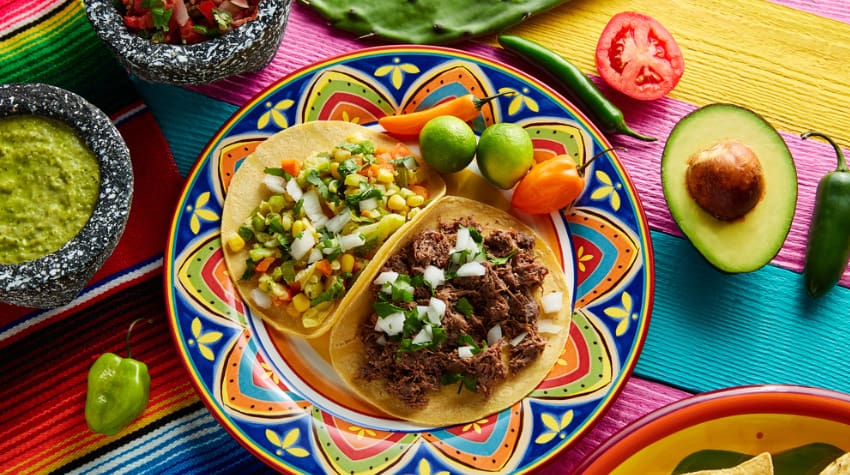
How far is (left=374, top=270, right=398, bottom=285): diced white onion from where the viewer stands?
3.30 metres

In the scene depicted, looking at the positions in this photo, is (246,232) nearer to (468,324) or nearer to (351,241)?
(351,241)

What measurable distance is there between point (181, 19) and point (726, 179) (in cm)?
248

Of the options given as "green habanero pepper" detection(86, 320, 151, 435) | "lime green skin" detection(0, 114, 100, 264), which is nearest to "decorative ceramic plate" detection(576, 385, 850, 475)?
"green habanero pepper" detection(86, 320, 151, 435)

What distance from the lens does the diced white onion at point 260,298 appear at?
130 inches

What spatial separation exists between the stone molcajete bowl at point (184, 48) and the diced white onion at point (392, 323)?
1319 millimetres

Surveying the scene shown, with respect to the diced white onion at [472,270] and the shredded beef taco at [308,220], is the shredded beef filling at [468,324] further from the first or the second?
the shredded beef taco at [308,220]

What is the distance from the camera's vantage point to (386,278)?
10.8 feet

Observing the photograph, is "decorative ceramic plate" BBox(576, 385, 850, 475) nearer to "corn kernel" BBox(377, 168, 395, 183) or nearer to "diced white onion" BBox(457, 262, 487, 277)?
"diced white onion" BBox(457, 262, 487, 277)

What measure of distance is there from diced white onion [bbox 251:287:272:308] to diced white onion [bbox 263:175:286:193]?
18.9 inches

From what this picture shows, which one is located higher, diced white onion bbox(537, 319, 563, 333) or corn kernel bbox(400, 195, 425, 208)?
corn kernel bbox(400, 195, 425, 208)

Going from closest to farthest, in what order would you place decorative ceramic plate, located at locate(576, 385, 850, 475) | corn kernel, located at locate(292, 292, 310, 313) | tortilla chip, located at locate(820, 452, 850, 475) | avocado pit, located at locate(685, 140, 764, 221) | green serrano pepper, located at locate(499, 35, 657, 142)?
tortilla chip, located at locate(820, 452, 850, 475) → decorative ceramic plate, located at locate(576, 385, 850, 475) → avocado pit, located at locate(685, 140, 764, 221) → corn kernel, located at locate(292, 292, 310, 313) → green serrano pepper, located at locate(499, 35, 657, 142)

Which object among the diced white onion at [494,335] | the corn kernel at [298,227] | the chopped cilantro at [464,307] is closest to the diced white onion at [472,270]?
the chopped cilantro at [464,307]

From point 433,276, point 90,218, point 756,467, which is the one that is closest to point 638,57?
point 433,276

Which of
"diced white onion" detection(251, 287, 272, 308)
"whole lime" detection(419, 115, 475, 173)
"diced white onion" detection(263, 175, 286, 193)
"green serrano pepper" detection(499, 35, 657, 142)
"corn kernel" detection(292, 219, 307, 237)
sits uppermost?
"green serrano pepper" detection(499, 35, 657, 142)
